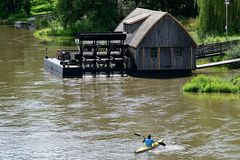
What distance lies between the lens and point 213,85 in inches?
1837

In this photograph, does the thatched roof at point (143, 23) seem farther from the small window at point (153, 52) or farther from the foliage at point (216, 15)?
the foliage at point (216, 15)

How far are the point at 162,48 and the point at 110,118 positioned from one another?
55.0 ft

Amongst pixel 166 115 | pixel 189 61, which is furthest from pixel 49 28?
pixel 166 115

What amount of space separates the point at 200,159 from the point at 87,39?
89.2 feet

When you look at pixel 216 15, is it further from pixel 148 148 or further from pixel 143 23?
pixel 148 148

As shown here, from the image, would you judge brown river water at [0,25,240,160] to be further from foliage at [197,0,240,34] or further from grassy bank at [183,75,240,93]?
foliage at [197,0,240,34]

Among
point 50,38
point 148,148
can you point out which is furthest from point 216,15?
point 148,148

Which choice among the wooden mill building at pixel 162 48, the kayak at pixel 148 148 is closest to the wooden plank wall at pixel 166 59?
the wooden mill building at pixel 162 48

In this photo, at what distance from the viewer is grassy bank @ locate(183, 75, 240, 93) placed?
4616 centimetres

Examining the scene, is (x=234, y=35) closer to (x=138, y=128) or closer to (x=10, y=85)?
(x=10, y=85)

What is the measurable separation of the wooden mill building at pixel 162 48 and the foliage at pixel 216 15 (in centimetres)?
1013

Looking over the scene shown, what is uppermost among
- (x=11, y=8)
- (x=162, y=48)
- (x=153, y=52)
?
(x=11, y=8)

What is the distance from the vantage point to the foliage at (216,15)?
64.7 m

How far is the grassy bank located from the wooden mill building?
7.67m
